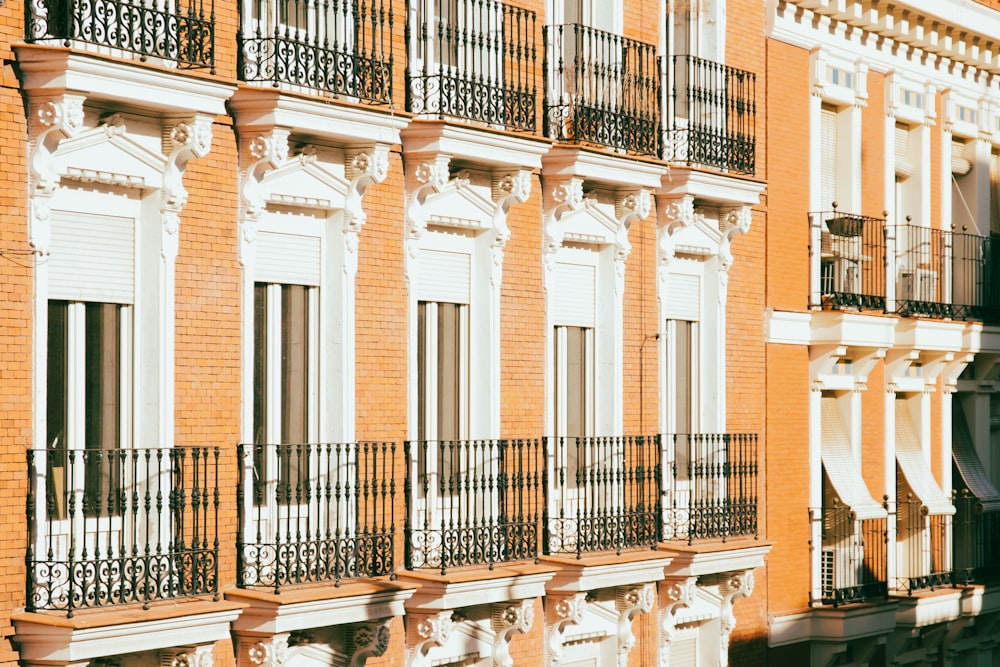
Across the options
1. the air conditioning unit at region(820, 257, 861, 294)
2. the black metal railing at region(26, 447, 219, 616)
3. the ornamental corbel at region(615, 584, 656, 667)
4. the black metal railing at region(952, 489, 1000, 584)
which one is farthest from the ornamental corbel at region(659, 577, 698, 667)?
the black metal railing at region(952, 489, 1000, 584)

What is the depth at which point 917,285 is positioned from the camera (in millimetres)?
28281

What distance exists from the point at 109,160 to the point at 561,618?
7.79 metres

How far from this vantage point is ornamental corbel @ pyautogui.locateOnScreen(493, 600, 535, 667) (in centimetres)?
1911

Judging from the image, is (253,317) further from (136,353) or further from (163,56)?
(163,56)

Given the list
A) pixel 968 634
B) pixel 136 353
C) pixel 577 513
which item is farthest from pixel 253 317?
pixel 968 634

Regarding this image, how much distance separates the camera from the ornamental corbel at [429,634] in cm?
1812

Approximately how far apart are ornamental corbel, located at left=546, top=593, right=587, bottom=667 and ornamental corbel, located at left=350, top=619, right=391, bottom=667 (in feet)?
10.7

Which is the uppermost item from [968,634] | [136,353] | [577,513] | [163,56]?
[163,56]

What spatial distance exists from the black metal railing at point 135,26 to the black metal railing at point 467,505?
15.0 feet

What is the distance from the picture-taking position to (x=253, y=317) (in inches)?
658

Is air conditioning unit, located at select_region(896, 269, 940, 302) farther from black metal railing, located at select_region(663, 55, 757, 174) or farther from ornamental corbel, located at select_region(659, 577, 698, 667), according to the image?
ornamental corbel, located at select_region(659, 577, 698, 667)

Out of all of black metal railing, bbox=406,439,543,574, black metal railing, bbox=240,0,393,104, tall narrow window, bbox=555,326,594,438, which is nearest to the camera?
black metal railing, bbox=240,0,393,104

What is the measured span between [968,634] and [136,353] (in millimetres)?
18236

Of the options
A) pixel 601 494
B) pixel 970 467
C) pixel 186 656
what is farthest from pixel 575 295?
pixel 970 467
